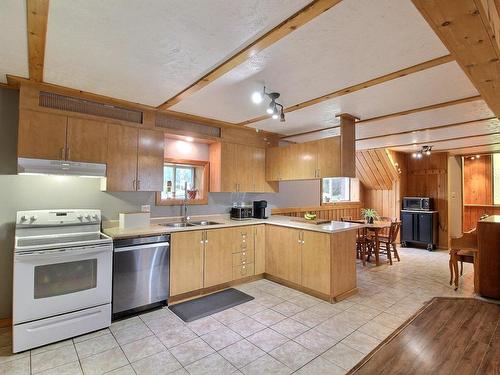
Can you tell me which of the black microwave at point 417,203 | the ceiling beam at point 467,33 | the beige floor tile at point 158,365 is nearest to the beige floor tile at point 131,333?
the beige floor tile at point 158,365

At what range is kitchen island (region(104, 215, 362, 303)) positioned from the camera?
11.4 ft

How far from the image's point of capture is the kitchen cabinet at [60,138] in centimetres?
280

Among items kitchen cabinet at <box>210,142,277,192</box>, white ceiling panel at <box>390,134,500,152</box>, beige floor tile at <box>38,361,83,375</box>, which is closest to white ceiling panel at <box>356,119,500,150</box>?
white ceiling panel at <box>390,134,500,152</box>

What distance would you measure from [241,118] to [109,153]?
185 centimetres

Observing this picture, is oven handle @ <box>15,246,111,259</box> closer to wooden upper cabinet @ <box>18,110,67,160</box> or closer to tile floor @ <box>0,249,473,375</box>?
tile floor @ <box>0,249,473,375</box>

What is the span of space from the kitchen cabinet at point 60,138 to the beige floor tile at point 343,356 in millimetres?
3193

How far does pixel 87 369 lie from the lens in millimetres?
2172

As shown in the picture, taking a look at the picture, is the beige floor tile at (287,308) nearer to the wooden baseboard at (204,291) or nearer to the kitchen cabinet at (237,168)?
the wooden baseboard at (204,291)

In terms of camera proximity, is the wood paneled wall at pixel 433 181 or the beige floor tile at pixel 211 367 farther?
the wood paneled wall at pixel 433 181

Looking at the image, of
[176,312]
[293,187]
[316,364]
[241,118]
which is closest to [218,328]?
[176,312]

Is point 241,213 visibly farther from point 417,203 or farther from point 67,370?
point 417,203

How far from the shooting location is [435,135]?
4.94 m

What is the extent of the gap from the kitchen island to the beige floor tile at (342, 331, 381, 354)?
2.60ft

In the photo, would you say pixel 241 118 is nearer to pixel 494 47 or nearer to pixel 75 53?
pixel 75 53
